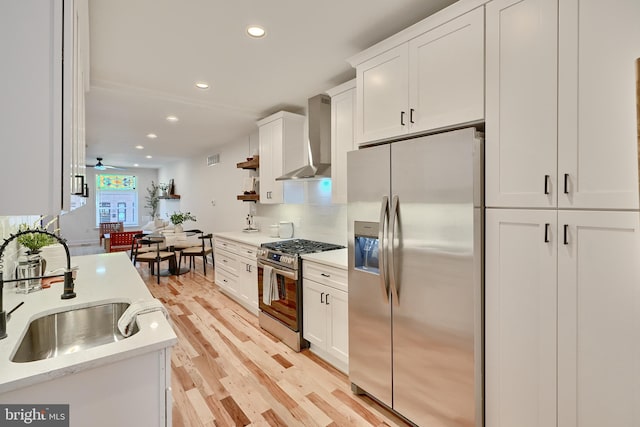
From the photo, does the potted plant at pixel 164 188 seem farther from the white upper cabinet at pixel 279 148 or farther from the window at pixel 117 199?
the white upper cabinet at pixel 279 148

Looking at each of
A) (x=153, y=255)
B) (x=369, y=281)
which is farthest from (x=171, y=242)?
(x=369, y=281)

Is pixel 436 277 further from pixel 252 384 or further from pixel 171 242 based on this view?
pixel 171 242

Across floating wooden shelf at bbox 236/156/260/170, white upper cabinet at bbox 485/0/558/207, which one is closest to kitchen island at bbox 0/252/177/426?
white upper cabinet at bbox 485/0/558/207

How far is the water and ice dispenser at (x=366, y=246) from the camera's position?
2.08m

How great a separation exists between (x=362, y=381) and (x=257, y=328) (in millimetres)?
1639

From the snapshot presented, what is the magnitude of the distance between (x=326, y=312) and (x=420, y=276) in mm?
1100

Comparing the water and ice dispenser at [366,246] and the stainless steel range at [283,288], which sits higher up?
the water and ice dispenser at [366,246]

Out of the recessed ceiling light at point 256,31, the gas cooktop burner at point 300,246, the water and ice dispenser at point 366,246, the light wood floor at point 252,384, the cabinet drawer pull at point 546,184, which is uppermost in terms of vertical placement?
the recessed ceiling light at point 256,31

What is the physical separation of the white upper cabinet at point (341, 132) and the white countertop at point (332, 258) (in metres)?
0.52

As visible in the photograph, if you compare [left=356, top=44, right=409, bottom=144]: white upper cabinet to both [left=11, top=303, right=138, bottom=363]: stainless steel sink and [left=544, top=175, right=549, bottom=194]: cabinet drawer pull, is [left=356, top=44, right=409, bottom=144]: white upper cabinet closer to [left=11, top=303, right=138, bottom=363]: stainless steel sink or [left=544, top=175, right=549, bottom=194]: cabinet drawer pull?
[left=544, top=175, right=549, bottom=194]: cabinet drawer pull

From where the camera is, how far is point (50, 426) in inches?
39.4

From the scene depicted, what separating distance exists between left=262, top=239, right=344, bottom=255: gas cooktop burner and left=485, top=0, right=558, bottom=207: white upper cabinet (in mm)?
1833

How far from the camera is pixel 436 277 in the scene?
67.6 inches

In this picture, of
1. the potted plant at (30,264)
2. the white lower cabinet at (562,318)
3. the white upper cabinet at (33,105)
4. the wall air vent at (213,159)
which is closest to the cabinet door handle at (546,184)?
the white lower cabinet at (562,318)
